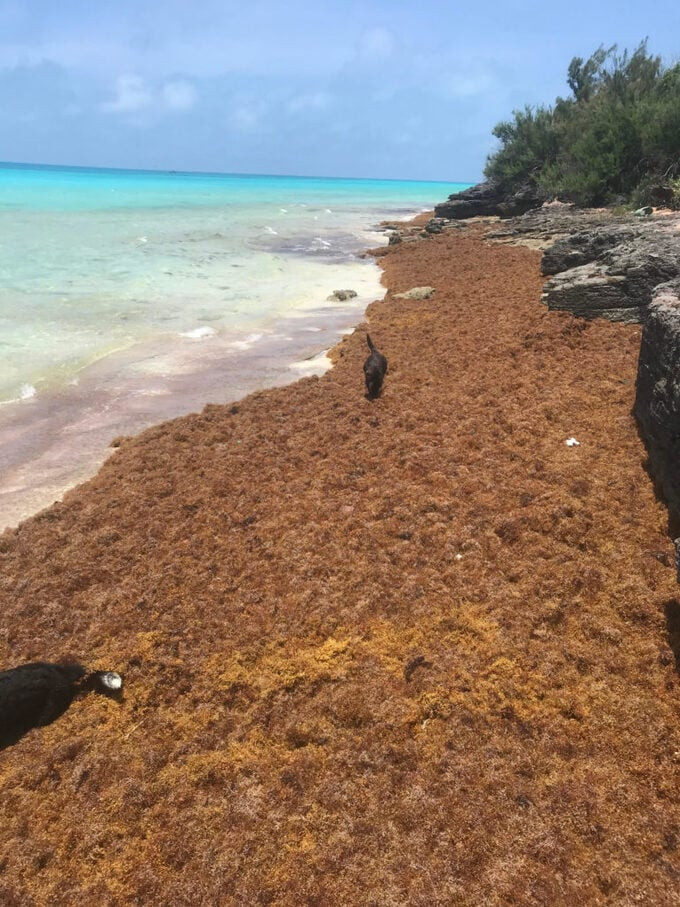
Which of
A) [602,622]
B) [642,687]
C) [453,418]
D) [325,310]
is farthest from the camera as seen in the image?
[325,310]

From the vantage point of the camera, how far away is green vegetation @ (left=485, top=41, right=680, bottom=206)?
27.6 metres

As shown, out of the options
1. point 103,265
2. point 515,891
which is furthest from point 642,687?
point 103,265

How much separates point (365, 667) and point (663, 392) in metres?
3.99

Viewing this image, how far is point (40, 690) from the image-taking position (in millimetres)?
4406

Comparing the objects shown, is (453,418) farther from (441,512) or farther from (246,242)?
(246,242)

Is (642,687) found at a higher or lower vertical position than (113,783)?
higher

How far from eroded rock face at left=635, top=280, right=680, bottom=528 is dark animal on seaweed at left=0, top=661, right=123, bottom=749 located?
209 inches

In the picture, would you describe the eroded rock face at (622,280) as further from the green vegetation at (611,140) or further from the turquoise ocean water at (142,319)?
the green vegetation at (611,140)

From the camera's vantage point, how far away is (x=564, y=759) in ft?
11.9

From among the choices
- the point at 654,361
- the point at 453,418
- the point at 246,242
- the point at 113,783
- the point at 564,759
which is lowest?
the point at 113,783

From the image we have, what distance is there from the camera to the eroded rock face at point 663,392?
511cm

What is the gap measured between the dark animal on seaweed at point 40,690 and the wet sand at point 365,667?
14 centimetres

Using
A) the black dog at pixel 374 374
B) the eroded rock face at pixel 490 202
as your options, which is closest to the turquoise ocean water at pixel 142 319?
the black dog at pixel 374 374

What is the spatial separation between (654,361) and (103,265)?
26.6m
